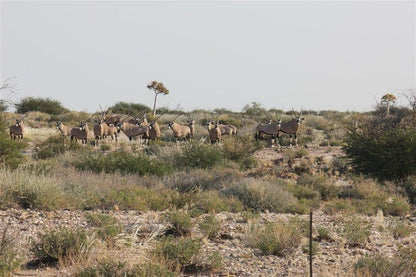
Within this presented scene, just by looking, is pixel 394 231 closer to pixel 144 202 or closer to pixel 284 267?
pixel 284 267

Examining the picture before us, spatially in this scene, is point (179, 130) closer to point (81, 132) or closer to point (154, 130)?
point (154, 130)

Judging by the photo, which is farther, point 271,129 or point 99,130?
point 99,130

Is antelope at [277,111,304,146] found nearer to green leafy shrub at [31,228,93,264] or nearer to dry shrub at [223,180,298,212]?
dry shrub at [223,180,298,212]

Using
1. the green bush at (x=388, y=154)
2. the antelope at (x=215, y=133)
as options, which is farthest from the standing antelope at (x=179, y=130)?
the green bush at (x=388, y=154)

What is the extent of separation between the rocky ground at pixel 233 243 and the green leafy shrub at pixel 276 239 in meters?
0.12

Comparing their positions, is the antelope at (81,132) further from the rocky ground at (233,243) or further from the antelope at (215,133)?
the rocky ground at (233,243)

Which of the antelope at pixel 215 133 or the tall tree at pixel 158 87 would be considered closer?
the antelope at pixel 215 133

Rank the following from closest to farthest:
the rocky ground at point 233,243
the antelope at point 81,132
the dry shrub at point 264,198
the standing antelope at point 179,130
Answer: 1. the rocky ground at point 233,243
2. the dry shrub at point 264,198
3. the standing antelope at point 179,130
4. the antelope at point 81,132

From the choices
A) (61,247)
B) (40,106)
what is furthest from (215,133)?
(40,106)

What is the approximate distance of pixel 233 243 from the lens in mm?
9273

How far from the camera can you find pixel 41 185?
1108 cm

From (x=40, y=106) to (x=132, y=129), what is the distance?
23.0 metres

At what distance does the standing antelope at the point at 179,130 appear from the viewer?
98.6 ft

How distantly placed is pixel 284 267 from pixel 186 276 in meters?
1.55
